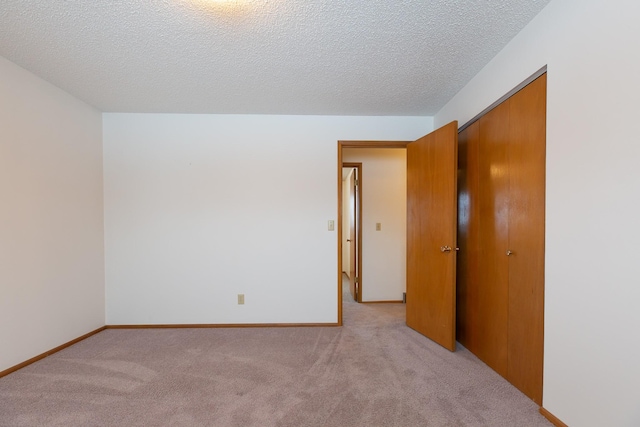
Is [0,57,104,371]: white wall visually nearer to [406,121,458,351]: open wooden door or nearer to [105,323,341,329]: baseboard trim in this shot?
[105,323,341,329]: baseboard trim

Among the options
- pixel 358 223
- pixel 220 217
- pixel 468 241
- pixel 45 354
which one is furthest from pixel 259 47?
pixel 45 354

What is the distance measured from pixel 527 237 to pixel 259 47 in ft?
7.08

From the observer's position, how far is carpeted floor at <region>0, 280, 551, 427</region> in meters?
1.57

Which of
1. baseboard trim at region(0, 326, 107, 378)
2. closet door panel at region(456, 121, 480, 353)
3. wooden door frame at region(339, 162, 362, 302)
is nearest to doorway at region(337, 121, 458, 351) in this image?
closet door panel at region(456, 121, 480, 353)

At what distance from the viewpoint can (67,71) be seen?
7.08 ft

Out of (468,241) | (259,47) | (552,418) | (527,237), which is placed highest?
(259,47)

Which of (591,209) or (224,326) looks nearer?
(591,209)

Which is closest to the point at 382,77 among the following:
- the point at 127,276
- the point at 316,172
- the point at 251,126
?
the point at 316,172

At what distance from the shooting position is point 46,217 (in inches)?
91.4

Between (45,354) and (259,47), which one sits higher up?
(259,47)

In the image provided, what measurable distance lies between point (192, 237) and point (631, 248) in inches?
130

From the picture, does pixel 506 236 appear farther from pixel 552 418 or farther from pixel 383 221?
pixel 383 221

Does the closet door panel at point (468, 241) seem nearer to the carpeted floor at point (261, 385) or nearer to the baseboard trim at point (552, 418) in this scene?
the carpeted floor at point (261, 385)

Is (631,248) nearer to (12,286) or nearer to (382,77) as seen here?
(382,77)
